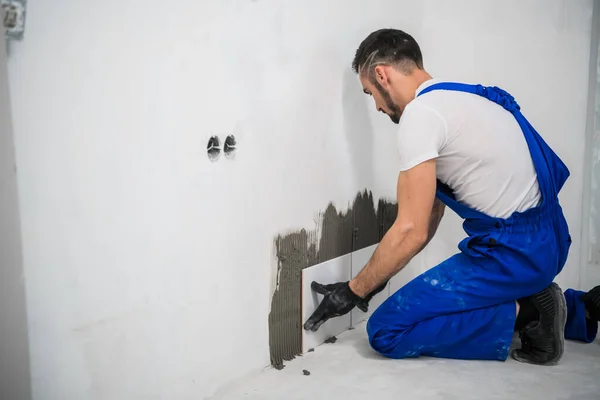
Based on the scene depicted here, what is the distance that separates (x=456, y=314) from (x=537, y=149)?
60cm

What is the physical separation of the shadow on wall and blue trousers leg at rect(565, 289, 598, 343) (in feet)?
2.83

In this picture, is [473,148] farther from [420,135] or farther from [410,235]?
[410,235]

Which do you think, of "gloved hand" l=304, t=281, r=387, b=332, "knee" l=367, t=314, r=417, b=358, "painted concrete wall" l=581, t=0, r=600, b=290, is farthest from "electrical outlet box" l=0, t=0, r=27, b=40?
"painted concrete wall" l=581, t=0, r=600, b=290

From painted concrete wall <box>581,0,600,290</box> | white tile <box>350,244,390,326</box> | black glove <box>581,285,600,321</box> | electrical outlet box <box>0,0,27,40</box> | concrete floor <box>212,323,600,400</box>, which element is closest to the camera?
electrical outlet box <box>0,0,27,40</box>

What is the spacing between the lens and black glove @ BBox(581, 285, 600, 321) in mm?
1949

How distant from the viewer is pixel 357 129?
82.2 inches

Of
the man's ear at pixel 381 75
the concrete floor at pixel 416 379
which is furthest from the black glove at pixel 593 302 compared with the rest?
the man's ear at pixel 381 75

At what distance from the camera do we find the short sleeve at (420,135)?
1.61m

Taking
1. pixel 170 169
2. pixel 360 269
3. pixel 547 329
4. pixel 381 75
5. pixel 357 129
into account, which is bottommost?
pixel 547 329

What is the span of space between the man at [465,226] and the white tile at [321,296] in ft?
0.12

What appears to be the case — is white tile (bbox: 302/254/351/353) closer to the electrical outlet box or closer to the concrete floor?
the concrete floor

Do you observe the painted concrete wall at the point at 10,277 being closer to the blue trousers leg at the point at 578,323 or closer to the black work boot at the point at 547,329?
the black work boot at the point at 547,329

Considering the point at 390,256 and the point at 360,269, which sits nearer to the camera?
the point at 390,256

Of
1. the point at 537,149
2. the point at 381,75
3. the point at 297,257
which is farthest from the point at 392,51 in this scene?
the point at 297,257
